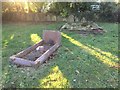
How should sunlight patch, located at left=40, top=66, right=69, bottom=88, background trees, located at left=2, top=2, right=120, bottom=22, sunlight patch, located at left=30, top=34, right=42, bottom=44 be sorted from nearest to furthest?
sunlight patch, located at left=40, top=66, right=69, bottom=88, sunlight patch, located at left=30, top=34, right=42, bottom=44, background trees, located at left=2, top=2, right=120, bottom=22

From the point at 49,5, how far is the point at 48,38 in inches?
280

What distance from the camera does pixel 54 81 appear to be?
13.0 ft

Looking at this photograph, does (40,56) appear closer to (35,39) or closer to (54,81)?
(54,81)

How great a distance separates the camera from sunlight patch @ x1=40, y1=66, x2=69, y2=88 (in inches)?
149

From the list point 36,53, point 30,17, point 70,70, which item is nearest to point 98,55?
point 70,70

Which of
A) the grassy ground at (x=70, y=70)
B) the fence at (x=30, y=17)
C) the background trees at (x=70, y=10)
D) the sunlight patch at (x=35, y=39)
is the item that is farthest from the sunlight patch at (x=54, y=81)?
the fence at (x=30, y=17)

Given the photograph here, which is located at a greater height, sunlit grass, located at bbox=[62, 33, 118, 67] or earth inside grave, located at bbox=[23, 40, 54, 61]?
earth inside grave, located at bbox=[23, 40, 54, 61]

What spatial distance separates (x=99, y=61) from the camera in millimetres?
5125

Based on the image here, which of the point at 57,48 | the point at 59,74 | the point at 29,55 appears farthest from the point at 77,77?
A: the point at 57,48

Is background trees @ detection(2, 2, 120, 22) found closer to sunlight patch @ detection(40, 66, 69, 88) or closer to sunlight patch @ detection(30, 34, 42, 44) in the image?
sunlight patch @ detection(30, 34, 42, 44)

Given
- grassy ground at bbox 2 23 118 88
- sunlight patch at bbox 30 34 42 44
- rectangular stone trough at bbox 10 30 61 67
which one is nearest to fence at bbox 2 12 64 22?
sunlight patch at bbox 30 34 42 44

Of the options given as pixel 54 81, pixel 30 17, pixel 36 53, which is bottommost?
pixel 54 81

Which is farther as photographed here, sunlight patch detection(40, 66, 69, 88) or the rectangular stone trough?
the rectangular stone trough

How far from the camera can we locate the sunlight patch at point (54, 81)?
379cm
